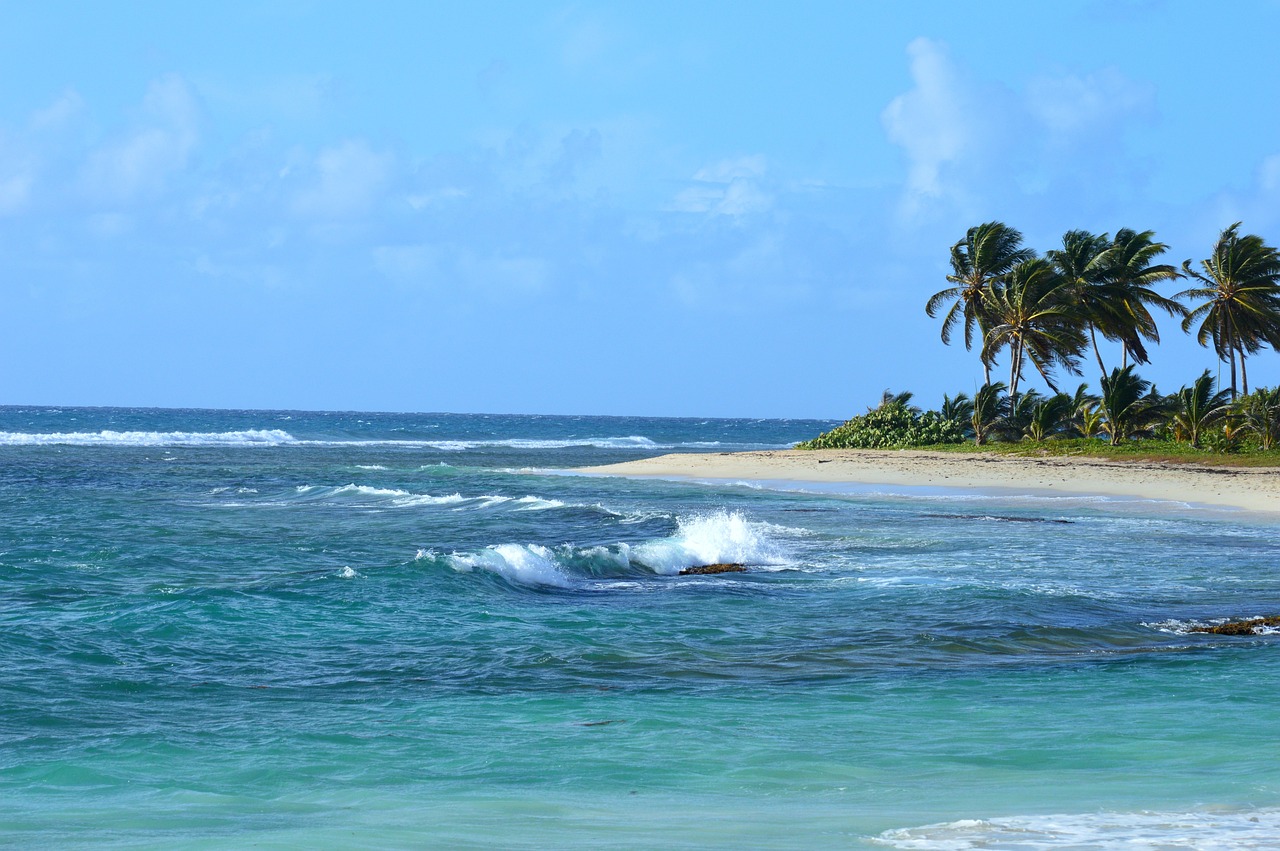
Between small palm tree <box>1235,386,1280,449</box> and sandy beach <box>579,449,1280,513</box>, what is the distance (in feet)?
10.8

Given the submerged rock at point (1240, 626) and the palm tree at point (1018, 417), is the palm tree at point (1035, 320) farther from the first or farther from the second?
the submerged rock at point (1240, 626)

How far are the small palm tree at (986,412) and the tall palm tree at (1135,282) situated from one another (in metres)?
4.87

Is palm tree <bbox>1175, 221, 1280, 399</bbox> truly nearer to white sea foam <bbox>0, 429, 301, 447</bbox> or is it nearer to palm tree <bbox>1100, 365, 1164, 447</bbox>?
palm tree <bbox>1100, 365, 1164, 447</bbox>

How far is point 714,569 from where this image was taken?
51.0 ft

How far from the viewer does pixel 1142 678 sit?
8992mm

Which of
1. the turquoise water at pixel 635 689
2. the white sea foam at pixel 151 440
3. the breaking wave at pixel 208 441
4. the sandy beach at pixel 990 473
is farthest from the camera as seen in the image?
Answer: the breaking wave at pixel 208 441

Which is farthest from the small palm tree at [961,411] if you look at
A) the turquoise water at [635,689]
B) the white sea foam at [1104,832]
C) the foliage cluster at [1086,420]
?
the white sea foam at [1104,832]

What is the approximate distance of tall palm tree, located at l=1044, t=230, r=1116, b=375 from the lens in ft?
141

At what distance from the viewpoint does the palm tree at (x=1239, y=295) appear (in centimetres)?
3969

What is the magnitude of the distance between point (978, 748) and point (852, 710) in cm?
119

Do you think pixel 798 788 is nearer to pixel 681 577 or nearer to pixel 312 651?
pixel 312 651

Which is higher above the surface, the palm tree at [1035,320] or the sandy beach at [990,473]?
the palm tree at [1035,320]

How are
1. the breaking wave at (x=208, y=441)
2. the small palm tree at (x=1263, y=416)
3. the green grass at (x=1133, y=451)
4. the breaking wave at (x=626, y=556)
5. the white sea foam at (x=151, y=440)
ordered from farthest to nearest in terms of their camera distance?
the breaking wave at (x=208, y=441), the white sea foam at (x=151, y=440), the small palm tree at (x=1263, y=416), the green grass at (x=1133, y=451), the breaking wave at (x=626, y=556)

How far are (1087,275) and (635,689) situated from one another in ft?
128
